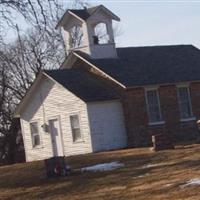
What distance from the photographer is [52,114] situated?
38531 millimetres

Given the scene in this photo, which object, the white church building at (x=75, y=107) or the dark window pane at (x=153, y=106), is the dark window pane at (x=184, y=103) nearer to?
the dark window pane at (x=153, y=106)

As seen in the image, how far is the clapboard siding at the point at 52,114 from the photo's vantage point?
36.2m

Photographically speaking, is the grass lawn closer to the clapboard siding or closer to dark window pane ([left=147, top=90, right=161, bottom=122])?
the clapboard siding

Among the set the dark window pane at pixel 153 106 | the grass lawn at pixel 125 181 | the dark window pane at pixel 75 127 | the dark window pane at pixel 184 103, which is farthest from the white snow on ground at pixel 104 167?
the dark window pane at pixel 184 103

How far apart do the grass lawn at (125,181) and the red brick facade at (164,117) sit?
23.8ft

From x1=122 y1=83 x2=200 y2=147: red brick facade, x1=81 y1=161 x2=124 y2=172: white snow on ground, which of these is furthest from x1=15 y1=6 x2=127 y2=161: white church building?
x1=81 y1=161 x2=124 y2=172: white snow on ground

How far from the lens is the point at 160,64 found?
40.4 m

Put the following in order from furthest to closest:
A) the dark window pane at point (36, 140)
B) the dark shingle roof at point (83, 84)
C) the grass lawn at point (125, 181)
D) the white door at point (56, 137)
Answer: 1. the dark window pane at point (36, 140)
2. the white door at point (56, 137)
3. the dark shingle roof at point (83, 84)
4. the grass lawn at point (125, 181)

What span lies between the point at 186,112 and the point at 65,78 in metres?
6.89

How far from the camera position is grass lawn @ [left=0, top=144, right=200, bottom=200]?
56.6 ft

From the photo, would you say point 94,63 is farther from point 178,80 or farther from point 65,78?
point 178,80

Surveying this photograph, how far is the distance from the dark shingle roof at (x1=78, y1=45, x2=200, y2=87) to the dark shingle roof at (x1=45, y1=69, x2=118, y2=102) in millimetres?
806

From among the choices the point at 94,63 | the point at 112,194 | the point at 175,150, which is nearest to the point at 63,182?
the point at 112,194

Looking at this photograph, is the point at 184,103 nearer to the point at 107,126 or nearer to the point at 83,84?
the point at 107,126
